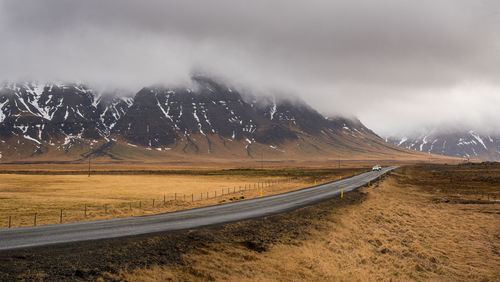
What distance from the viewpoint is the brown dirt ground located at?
599 inches

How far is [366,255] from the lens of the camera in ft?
70.9

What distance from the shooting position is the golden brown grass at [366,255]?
1664 centimetres

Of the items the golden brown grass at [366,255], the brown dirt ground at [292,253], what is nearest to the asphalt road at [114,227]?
the brown dirt ground at [292,253]

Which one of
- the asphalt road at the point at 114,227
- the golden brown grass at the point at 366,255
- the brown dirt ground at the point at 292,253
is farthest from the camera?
the asphalt road at the point at 114,227

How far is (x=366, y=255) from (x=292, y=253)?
5360 millimetres

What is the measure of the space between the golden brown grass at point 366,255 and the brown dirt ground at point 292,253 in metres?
0.06

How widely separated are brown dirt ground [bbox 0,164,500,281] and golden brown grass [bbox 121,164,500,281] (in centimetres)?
6

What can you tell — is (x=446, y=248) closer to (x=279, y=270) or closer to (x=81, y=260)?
(x=279, y=270)

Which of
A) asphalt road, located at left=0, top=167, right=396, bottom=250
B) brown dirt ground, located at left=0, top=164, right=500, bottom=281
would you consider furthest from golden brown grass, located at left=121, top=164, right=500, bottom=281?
asphalt road, located at left=0, top=167, right=396, bottom=250

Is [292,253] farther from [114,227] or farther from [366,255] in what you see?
[114,227]

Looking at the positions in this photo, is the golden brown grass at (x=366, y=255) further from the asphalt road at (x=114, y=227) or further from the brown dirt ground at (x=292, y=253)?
the asphalt road at (x=114, y=227)

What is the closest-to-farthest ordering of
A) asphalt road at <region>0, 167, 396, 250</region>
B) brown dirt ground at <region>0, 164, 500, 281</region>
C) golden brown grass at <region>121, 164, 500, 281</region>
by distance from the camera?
brown dirt ground at <region>0, 164, 500, 281</region>, golden brown grass at <region>121, 164, 500, 281</region>, asphalt road at <region>0, 167, 396, 250</region>

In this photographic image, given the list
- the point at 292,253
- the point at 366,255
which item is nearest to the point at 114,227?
the point at 292,253

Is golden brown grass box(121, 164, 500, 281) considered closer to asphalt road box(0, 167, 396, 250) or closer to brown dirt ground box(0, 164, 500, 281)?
brown dirt ground box(0, 164, 500, 281)
